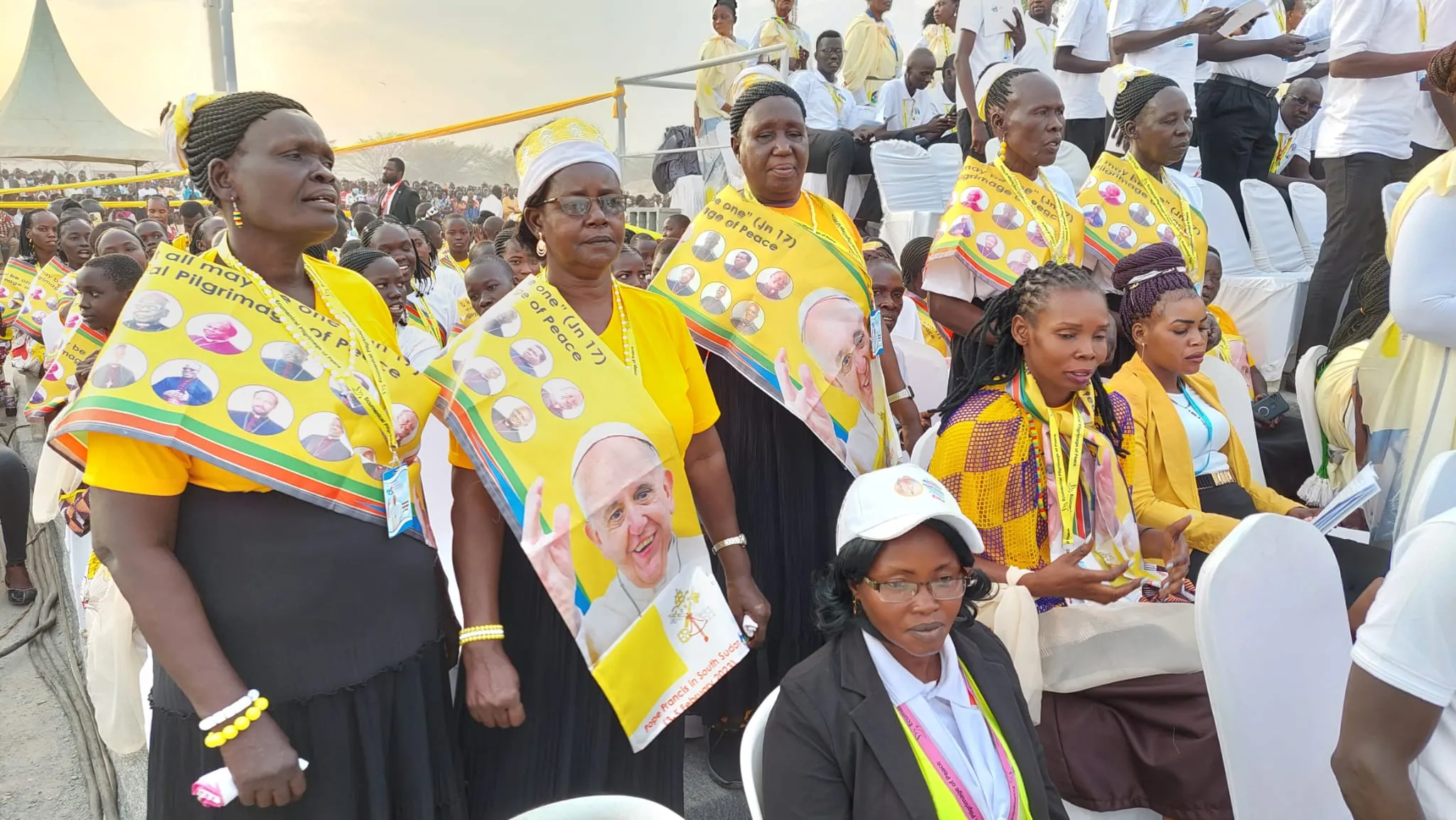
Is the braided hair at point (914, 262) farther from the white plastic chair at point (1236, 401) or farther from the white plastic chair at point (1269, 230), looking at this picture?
the white plastic chair at point (1269, 230)

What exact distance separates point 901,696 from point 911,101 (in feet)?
27.0

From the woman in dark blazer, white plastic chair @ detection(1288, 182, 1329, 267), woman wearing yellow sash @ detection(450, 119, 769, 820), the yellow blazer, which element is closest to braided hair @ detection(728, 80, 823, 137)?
woman wearing yellow sash @ detection(450, 119, 769, 820)

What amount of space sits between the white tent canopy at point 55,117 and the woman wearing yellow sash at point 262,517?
76.1ft

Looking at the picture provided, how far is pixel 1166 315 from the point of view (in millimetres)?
3145

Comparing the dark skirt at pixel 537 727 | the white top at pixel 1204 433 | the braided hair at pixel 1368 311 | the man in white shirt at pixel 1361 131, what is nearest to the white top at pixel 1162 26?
the man in white shirt at pixel 1361 131

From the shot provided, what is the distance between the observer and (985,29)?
670 centimetres

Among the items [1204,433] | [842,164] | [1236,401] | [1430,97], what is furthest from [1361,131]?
[842,164]

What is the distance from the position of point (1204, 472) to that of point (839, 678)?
1.93 m

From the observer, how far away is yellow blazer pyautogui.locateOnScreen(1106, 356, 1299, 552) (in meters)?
2.81

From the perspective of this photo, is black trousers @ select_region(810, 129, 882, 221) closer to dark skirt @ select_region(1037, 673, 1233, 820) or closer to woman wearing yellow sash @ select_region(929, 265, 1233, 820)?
woman wearing yellow sash @ select_region(929, 265, 1233, 820)

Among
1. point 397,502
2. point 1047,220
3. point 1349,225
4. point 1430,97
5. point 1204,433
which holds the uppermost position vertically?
point 1430,97

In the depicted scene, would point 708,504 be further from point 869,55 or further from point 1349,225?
point 869,55

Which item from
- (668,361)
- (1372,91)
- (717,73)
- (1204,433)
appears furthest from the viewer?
(717,73)

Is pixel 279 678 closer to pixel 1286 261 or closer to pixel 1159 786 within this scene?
pixel 1159 786
